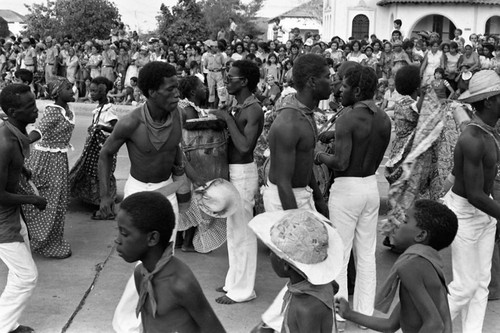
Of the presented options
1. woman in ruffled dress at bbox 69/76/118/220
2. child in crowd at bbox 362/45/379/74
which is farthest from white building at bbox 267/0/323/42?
woman in ruffled dress at bbox 69/76/118/220

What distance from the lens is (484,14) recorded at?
135ft

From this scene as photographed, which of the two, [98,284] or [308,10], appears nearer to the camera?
[98,284]

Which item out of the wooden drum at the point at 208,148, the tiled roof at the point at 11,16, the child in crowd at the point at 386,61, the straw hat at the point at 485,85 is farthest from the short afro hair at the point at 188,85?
the tiled roof at the point at 11,16

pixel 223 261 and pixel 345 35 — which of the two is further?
pixel 345 35

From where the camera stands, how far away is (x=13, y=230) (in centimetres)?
471

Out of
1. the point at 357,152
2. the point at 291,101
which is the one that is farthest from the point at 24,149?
the point at 357,152

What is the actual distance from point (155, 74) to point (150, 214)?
5.89 feet

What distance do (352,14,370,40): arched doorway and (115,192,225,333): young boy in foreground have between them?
41437mm

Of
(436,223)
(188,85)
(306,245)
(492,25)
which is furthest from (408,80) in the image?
(492,25)

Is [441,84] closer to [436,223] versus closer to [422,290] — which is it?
[436,223]

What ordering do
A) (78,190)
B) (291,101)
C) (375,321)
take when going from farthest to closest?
(78,190) < (291,101) < (375,321)

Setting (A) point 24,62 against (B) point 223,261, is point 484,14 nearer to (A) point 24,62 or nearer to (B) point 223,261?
(A) point 24,62

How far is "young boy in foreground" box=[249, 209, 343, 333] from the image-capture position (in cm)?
314

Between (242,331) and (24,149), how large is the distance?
2026 millimetres
